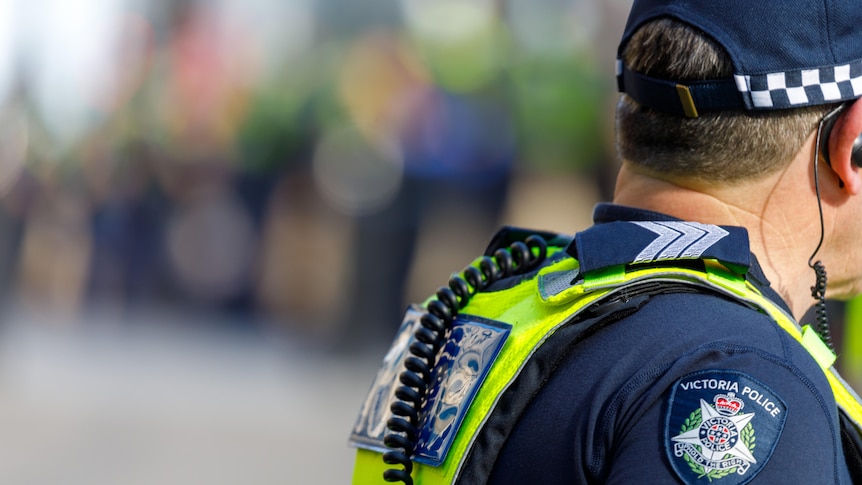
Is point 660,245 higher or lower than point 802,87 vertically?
lower

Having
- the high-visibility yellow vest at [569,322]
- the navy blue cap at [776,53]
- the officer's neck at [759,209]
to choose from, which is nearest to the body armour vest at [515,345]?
the high-visibility yellow vest at [569,322]

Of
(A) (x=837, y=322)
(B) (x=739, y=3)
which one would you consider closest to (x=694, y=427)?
(B) (x=739, y=3)

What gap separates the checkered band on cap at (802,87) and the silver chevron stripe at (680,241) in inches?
8.8

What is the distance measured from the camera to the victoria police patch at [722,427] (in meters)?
1.49

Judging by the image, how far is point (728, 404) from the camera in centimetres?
152

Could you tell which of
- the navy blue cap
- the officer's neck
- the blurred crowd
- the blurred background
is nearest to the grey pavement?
the blurred background

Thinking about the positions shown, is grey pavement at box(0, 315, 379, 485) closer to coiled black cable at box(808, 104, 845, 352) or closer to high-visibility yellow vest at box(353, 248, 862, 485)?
coiled black cable at box(808, 104, 845, 352)

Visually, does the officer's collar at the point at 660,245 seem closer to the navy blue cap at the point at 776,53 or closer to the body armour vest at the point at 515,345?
the body armour vest at the point at 515,345

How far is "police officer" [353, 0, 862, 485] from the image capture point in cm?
153

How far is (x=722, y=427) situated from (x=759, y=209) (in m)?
0.57

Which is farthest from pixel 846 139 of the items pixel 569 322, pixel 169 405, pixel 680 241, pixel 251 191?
pixel 251 191

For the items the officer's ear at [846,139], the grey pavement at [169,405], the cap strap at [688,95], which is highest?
the cap strap at [688,95]

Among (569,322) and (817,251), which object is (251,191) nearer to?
(817,251)

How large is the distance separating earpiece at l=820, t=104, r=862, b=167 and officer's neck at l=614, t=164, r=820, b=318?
0.06 meters
